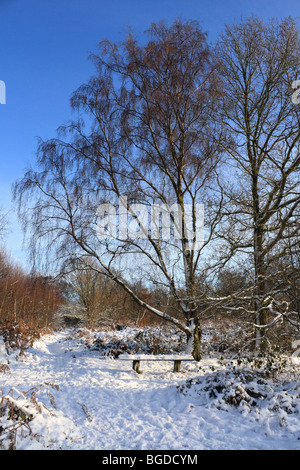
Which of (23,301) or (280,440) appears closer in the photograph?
(280,440)

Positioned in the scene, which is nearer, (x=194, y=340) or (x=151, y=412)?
(x=151, y=412)

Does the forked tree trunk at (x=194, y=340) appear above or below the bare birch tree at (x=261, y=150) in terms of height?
below

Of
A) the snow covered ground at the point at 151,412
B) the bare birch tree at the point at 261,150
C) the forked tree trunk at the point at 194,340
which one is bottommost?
the snow covered ground at the point at 151,412

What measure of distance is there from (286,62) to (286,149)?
2038mm

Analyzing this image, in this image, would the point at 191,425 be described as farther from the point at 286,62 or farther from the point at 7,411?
the point at 286,62

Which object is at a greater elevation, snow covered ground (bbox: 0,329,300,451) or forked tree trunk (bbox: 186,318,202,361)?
forked tree trunk (bbox: 186,318,202,361)

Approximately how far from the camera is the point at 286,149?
8867mm

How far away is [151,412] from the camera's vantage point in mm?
5133

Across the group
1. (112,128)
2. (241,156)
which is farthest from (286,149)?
(112,128)

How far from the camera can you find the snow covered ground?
3947 millimetres

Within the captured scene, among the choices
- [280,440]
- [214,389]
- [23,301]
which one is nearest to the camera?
[280,440]

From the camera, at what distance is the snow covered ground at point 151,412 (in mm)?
3947
